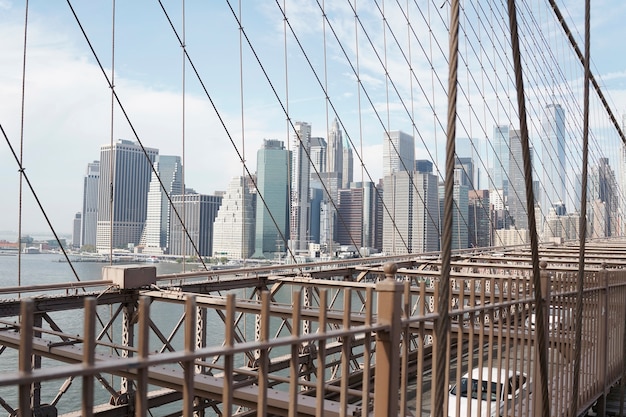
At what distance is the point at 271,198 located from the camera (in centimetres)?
1413

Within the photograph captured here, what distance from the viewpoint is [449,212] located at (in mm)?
1343

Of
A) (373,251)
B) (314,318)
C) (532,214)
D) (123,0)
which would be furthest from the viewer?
(373,251)

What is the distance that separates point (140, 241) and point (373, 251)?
7.28 meters

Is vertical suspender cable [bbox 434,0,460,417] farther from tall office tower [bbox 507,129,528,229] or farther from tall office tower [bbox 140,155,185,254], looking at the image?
tall office tower [bbox 507,129,528,229]

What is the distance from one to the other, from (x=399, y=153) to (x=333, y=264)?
8.11m

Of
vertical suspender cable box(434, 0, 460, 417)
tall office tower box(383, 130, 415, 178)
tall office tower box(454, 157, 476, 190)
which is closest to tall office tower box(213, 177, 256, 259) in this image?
tall office tower box(383, 130, 415, 178)

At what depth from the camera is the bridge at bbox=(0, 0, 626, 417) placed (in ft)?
5.16

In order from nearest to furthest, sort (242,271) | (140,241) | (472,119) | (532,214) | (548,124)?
(532,214)
(242,271)
(140,241)
(472,119)
(548,124)

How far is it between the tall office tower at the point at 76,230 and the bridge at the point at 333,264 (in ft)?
2.87

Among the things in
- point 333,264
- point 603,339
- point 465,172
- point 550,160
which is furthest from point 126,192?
point 550,160

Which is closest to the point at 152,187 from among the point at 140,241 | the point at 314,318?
the point at 140,241

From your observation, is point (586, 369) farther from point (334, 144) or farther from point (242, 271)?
point (334, 144)

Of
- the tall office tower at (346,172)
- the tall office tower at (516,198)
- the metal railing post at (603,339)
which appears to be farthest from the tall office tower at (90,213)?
the tall office tower at (516,198)

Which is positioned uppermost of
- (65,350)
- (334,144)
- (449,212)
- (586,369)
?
(334,144)
